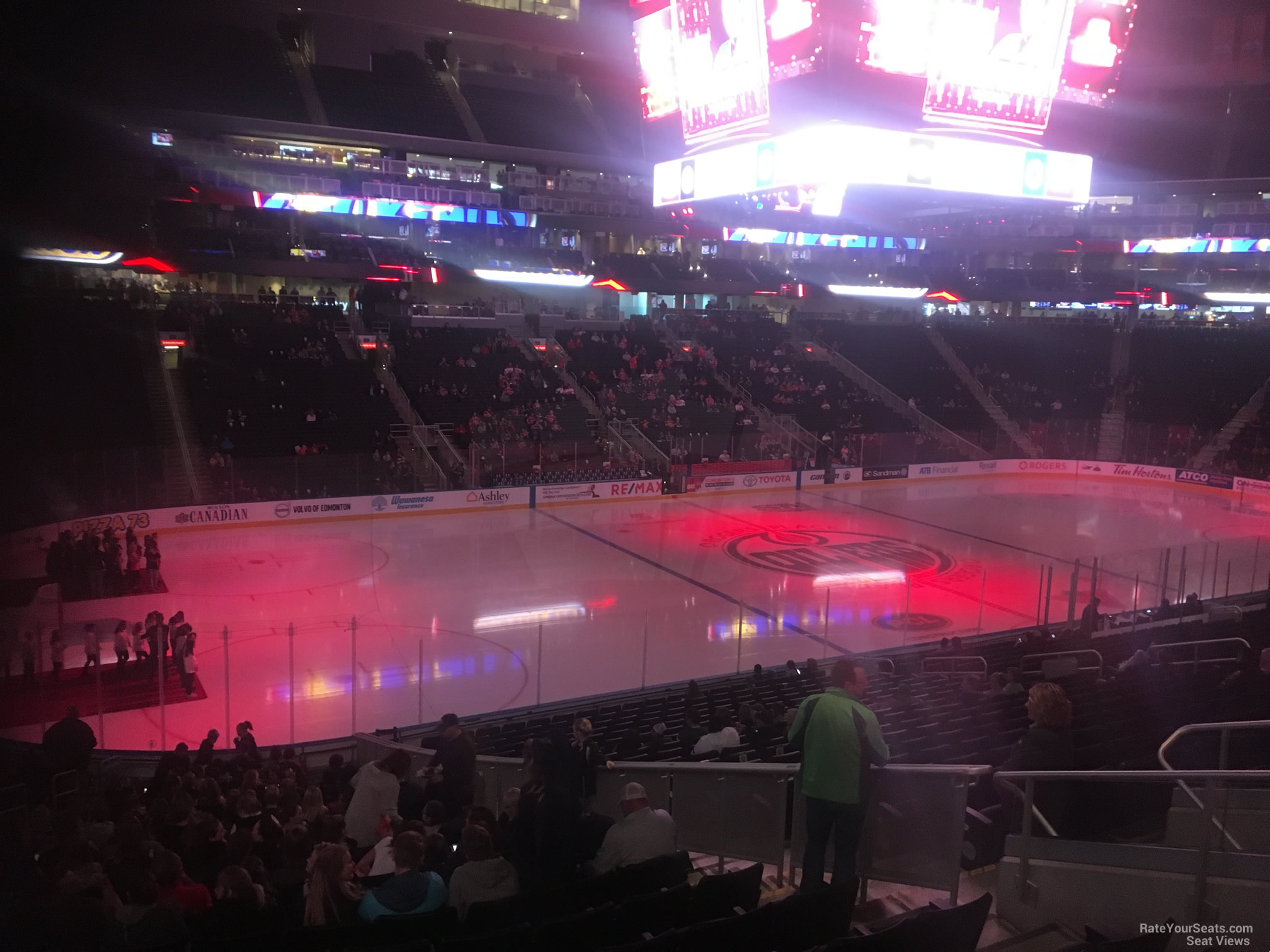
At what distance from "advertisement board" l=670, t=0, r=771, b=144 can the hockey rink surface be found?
6.87 m

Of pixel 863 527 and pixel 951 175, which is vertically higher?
pixel 951 175

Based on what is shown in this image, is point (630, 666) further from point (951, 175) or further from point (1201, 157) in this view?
point (1201, 157)

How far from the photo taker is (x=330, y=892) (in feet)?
13.0

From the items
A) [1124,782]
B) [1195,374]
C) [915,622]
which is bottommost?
[915,622]

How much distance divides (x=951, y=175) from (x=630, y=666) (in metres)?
7.87

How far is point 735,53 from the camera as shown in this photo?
1167cm

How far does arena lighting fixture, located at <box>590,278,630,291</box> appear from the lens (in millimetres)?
40281

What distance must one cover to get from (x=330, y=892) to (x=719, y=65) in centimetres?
1083

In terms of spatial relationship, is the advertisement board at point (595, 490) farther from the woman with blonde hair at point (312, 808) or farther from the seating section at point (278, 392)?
the woman with blonde hair at point (312, 808)

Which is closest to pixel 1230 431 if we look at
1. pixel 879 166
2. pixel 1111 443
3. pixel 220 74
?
pixel 1111 443

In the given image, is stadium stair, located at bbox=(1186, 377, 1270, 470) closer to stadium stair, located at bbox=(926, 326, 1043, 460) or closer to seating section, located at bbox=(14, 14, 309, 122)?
stadium stair, located at bbox=(926, 326, 1043, 460)

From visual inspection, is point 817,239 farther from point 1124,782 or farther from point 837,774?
point 837,774

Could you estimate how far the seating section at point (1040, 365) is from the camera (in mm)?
39719

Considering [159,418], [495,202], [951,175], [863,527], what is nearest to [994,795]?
[951,175]
